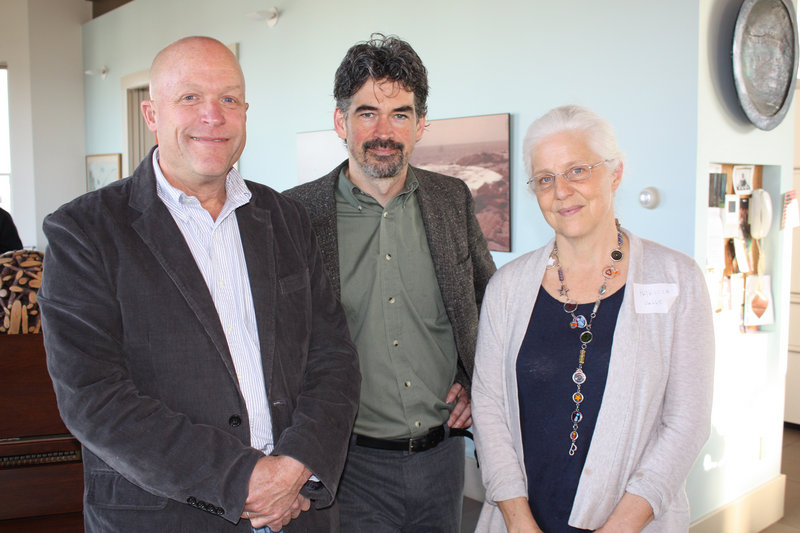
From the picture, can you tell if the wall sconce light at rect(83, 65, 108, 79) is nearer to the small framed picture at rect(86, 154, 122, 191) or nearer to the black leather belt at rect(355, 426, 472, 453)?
the small framed picture at rect(86, 154, 122, 191)

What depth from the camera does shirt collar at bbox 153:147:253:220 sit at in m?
1.63

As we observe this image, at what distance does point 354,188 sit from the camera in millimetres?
2086

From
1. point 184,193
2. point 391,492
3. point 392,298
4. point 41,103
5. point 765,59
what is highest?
point 41,103

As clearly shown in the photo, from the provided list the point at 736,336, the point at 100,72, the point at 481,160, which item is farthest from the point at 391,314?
the point at 100,72

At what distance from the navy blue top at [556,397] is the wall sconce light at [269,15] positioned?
4.43 metres

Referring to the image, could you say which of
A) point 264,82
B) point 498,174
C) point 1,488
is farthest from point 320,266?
point 264,82

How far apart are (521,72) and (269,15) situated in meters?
2.64

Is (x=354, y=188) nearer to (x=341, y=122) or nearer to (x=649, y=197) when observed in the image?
(x=341, y=122)

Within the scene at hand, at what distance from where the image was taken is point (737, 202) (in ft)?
11.3

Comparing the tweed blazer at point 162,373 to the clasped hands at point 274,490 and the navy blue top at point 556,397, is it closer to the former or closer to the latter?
the clasped hands at point 274,490

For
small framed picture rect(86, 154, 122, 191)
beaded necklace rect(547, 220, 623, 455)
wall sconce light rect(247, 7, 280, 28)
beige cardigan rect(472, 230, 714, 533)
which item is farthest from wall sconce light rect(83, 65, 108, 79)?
beige cardigan rect(472, 230, 714, 533)

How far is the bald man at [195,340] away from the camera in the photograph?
1.41 metres

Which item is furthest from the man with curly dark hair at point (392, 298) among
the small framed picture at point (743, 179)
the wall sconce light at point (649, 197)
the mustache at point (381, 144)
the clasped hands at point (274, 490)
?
the small framed picture at point (743, 179)

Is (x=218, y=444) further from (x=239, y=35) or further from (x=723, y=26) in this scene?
(x=239, y=35)
